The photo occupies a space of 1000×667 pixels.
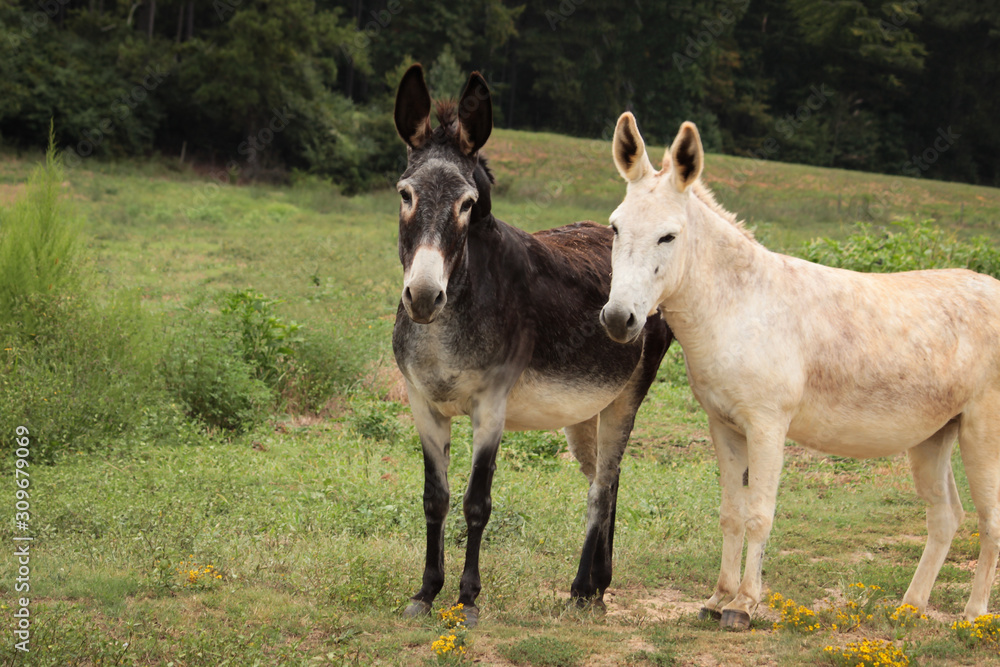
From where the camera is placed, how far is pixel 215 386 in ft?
29.9

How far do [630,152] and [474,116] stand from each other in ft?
2.78

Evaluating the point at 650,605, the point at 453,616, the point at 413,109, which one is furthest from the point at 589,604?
the point at 413,109

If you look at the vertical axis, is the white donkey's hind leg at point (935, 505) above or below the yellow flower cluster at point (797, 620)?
above

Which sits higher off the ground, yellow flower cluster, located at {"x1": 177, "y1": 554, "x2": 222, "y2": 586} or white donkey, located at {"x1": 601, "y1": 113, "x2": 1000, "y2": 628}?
white donkey, located at {"x1": 601, "y1": 113, "x2": 1000, "y2": 628}

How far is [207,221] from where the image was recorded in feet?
84.4

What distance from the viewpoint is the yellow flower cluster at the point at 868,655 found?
382 centimetres

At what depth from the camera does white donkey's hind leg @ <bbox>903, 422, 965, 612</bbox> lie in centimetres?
499

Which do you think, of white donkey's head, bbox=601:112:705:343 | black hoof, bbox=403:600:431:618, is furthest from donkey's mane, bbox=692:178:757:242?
black hoof, bbox=403:600:431:618

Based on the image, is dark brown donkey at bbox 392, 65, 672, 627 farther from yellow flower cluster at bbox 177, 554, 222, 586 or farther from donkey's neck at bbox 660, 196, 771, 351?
yellow flower cluster at bbox 177, 554, 222, 586

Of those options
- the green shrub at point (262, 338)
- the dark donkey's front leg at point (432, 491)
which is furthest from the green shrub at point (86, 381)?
the dark donkey's front leg at point (432, 491)

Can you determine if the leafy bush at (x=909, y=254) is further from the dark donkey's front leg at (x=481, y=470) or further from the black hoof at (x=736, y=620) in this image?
the dark donkey's front leg at (x=481, y=470)

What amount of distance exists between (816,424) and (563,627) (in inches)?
68.3

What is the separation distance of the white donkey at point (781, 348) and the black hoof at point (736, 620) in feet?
0.03

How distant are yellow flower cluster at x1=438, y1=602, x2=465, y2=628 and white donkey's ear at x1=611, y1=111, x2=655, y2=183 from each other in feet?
7.86
